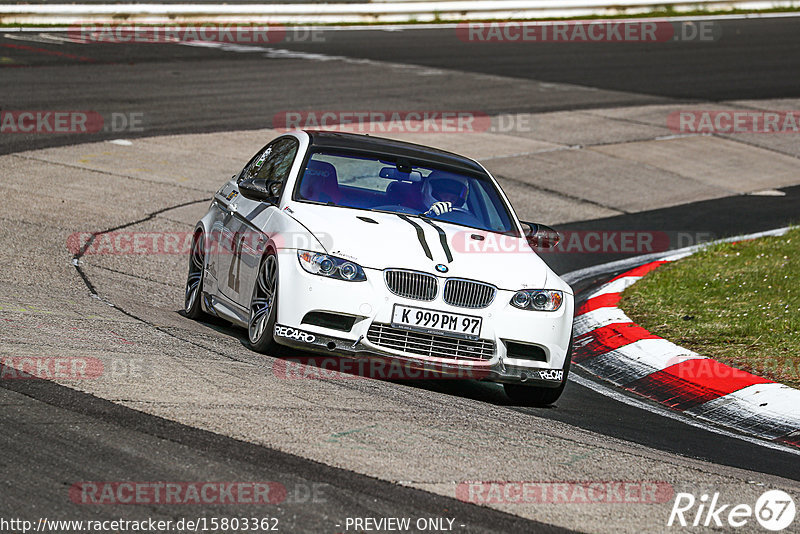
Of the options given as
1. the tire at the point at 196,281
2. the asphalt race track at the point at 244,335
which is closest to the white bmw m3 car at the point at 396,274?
the asphalt race track at the point at 244,335

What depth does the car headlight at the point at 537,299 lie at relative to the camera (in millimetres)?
7511

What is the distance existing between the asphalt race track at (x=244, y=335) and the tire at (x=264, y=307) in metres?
0.16

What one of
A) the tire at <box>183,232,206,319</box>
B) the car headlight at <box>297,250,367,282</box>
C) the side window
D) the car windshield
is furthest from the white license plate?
the tire at <box>183,232,206,319</box>

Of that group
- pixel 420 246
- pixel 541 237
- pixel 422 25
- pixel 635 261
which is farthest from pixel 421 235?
pixel 422 25

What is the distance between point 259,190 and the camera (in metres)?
8.25

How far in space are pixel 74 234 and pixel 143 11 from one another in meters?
18.3

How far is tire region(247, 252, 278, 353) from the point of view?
7.43 metres

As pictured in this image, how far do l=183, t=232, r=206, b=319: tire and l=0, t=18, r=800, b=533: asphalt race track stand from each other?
19 centimetres

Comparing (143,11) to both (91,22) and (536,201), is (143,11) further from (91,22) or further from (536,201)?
(536,201)

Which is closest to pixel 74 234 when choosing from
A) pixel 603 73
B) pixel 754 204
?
pixel 754 204

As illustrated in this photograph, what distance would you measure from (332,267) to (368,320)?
15.7 inches

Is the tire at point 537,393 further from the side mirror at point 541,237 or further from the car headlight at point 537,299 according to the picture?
the side mirror at point 541,237

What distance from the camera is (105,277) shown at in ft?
33.4

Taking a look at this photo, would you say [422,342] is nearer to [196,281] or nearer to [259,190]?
[259,190]
